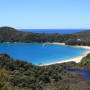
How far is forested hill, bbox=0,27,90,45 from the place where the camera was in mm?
134688

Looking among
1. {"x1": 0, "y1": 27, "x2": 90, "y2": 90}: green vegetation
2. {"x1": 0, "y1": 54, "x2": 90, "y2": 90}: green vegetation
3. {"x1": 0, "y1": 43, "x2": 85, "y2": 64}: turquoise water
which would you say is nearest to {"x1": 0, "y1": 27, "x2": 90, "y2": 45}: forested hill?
{"x1": 0, "y1": 27, "x2": 90, "y2": 90}: green vegetation

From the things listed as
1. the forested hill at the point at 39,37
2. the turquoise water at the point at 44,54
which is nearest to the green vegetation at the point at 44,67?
the forested hill at the point at 39,37

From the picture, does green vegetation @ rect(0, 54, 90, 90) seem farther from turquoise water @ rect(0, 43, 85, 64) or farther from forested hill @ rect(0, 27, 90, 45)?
forested hill @ rect(0, 27, 90, 45)

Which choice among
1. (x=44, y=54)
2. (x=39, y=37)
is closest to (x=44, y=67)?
(x=44, y=54)

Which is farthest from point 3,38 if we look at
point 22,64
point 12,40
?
point 22,64

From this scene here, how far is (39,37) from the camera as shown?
146000mm

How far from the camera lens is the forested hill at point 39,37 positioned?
13469cm

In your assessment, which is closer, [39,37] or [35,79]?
[35,79]

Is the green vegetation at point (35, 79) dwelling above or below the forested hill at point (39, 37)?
above

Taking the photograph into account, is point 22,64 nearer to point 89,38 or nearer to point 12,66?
point 12,66

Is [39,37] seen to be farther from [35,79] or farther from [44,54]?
[35,79]

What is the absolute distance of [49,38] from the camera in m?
146

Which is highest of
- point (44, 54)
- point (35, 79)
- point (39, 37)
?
point (35, 79)

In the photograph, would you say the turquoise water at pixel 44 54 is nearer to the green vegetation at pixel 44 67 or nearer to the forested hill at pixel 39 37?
the green vegetation at pixel 44 67
